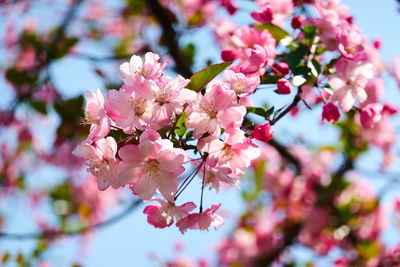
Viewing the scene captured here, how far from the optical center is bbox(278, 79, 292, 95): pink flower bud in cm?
95

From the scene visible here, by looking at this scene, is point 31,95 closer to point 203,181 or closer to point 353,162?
point 203,181

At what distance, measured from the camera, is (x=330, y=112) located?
1029mm

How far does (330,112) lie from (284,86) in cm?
17

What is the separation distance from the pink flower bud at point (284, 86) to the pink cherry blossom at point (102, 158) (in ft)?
1.41

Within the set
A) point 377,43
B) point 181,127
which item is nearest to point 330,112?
point 181,127

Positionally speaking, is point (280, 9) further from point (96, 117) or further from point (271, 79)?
point (96, 117)

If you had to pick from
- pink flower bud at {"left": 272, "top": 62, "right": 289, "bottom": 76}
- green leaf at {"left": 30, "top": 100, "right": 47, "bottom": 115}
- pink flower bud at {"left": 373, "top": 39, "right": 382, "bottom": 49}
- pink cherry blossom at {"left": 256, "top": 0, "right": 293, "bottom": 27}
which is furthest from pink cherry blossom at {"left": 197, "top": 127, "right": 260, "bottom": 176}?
green leaf at {"left": 30, "top": 100, "right": 47, "bottom": 115}

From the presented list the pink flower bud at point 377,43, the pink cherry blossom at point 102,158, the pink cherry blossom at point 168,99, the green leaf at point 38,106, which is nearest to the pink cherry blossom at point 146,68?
the pink cherry blossom at point 168,99

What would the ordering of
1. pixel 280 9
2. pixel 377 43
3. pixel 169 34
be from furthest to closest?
pixel 169 34, pixel 377 43, pixel 280 9

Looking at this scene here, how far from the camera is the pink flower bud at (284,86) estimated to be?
95cm

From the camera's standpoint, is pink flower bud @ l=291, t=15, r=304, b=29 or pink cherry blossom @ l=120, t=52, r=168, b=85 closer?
pink cherry blossom @ l=120, t=52, r=168, b=85

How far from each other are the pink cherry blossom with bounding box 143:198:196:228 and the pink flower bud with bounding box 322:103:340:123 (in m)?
0.43

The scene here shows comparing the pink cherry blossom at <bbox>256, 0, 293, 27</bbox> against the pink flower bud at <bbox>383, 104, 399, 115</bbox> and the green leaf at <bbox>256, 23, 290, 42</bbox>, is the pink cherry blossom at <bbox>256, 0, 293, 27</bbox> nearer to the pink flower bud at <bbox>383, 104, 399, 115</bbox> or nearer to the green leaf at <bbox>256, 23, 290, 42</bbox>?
the green leaf at <bbox>256, 23, 290, 42</bbox>

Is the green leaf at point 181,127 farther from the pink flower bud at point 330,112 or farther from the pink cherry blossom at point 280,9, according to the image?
the pink cherry blossom at point 280,9
